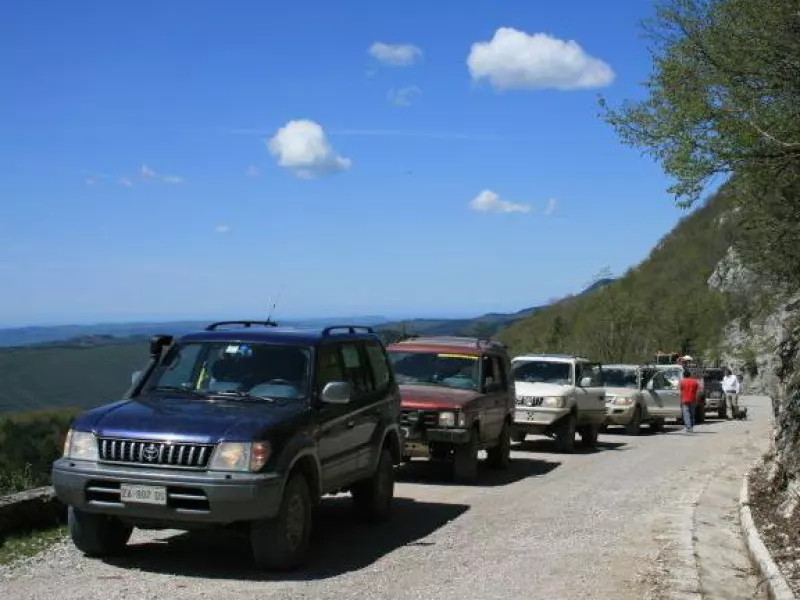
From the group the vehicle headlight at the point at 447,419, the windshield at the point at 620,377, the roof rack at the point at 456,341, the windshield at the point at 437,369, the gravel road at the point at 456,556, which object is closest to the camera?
the gravel road at the point at 456,556

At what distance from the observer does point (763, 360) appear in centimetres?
6238

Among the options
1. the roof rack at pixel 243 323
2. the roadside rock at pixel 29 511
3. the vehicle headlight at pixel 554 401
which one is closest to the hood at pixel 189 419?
the roof rack at pixel 243 323

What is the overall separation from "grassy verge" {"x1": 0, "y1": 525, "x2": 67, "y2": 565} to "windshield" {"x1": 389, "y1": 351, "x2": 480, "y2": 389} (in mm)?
6365

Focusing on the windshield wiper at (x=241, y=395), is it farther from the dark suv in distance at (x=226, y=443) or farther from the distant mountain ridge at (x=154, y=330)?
the distant mountain ridge at (x=154, y=330)

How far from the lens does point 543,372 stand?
66.8 feet

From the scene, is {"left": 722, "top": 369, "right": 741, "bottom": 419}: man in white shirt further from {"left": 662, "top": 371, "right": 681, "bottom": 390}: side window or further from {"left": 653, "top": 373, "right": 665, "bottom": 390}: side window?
{"left": 653, "top": 373, "right": 665, "bottom": 390}: side window

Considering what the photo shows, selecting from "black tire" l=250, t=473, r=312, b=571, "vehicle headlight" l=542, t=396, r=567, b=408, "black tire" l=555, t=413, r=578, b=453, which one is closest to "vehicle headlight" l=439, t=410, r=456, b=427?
"black tire" l=250, t=473, r=312, b=571

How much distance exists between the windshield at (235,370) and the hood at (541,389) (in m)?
10.5

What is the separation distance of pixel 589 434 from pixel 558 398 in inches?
82.1

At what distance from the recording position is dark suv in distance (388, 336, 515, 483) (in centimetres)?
1346

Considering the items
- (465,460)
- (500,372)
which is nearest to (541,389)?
(500,372)

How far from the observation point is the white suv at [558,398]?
18.9 m

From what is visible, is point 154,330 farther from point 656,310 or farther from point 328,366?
point 656,310

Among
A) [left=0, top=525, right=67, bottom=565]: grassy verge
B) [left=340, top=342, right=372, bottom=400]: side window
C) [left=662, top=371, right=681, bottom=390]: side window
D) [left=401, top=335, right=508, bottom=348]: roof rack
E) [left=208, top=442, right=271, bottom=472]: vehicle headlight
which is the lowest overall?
[left=0, top=525, right=67, bottom=565]: grassy verge
